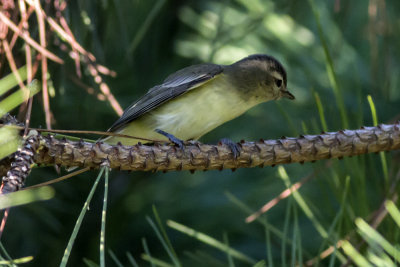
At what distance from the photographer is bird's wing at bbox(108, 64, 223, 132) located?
2631 millimetres

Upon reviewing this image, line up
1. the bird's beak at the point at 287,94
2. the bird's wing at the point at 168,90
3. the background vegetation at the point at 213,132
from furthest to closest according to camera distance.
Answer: the bird's beak at the point at 287,94 < the bird's wing at the point at 168,90 < the background vegetation at the point at 213,132

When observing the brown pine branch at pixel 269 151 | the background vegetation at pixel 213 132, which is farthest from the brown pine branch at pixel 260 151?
the background vegetation at pixel 213 132

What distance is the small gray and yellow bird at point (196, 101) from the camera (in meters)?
2.58

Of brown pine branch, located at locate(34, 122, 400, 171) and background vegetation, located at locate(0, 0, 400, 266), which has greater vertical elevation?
background vegetation, located at locate(0, 0, 400, 266)

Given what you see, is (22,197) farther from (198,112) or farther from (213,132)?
(213,132)

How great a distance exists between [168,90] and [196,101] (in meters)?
0.15

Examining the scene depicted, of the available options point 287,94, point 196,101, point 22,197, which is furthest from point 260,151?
point 287,94

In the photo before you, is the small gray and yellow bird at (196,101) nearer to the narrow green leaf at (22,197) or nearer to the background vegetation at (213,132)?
the background vegetation at (213,132)

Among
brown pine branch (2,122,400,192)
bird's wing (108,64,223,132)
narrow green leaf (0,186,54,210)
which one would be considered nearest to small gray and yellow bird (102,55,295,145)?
bird's wing (108,64,223,132)

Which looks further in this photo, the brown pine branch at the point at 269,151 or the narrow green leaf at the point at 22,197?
the brown pine branch at the point at 269,151

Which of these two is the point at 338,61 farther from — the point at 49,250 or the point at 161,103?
the point at 49,250

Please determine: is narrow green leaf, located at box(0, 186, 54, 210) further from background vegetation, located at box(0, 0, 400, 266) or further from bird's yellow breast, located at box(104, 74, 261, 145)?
bird's yellow breast, located at box(104, 74, 261, 145)

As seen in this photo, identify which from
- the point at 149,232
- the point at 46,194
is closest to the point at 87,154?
the point at 46,194

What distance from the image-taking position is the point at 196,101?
266 cm
